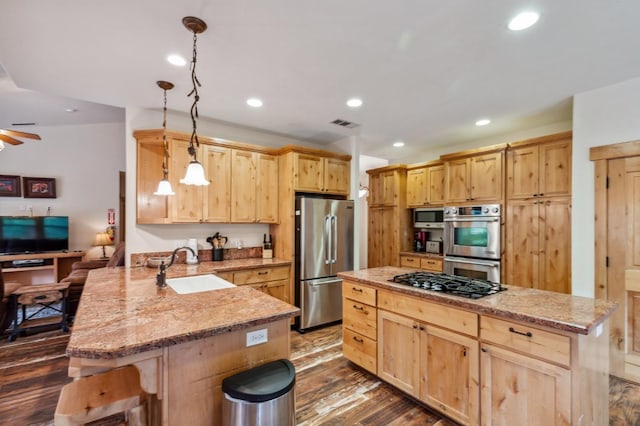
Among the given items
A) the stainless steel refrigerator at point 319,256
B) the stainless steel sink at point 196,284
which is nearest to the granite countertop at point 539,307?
the stainless steel sink at point 196,284

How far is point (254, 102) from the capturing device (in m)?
3.15

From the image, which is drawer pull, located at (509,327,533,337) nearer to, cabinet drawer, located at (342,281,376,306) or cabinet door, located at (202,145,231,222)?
cabinet drawer, located at (342,281,376,306)

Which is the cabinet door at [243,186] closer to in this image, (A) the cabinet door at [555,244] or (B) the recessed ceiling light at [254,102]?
(B) the recessed ceiling light at [254,102]

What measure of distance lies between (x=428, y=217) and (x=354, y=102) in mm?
2776

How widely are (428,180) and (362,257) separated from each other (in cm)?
304

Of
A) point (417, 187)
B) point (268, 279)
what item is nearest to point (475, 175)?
point (417, 187)

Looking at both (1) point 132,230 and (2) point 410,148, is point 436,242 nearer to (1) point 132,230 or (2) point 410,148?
(2) point 410,148

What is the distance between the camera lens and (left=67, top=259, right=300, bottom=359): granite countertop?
47.7 inches

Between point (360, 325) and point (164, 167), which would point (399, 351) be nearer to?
point (360, 325)

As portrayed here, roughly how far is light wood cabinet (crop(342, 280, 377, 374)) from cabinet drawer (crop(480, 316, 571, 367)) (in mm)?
945

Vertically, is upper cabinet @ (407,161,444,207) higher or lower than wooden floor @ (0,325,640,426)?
higher

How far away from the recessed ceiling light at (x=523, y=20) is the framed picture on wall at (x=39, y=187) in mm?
7355

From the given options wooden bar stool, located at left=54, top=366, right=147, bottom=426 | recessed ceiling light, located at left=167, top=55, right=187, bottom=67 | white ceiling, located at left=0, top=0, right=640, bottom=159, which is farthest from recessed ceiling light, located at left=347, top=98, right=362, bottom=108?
wooden bar stool, located at left=54, top=366, right=147, bottom=426

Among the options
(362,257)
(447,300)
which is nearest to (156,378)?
(447,300)
